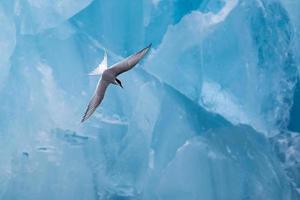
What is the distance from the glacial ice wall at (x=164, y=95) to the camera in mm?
2621

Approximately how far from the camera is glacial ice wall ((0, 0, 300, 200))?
2621 millimetres

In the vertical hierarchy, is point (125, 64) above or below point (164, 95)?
above

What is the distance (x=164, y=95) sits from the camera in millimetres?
2688

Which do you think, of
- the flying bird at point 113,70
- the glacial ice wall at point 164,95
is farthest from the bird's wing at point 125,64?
the glacial ice wall at point 164,95

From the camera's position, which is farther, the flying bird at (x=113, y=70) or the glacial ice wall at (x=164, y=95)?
the glacial ice wall at (x=164, y=95)

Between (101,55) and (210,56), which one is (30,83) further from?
(210,56)

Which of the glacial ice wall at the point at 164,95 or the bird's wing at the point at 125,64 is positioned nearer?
the bird's wing at the point at 125,64

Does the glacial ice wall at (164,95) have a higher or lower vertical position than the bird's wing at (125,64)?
lower

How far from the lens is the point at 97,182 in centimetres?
263

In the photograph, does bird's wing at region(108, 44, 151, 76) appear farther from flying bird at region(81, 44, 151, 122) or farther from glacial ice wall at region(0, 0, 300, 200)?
glacial ice wall at region(0, 0, 300, 200)

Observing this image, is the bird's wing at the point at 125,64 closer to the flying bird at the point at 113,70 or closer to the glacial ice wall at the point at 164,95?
the flying bird at the point at 113,70

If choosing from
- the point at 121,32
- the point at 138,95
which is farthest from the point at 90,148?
the point at 121,32

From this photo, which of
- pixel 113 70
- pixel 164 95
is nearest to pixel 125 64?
pixel 113 70

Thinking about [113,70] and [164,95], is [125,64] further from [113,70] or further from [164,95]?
[164,95]
